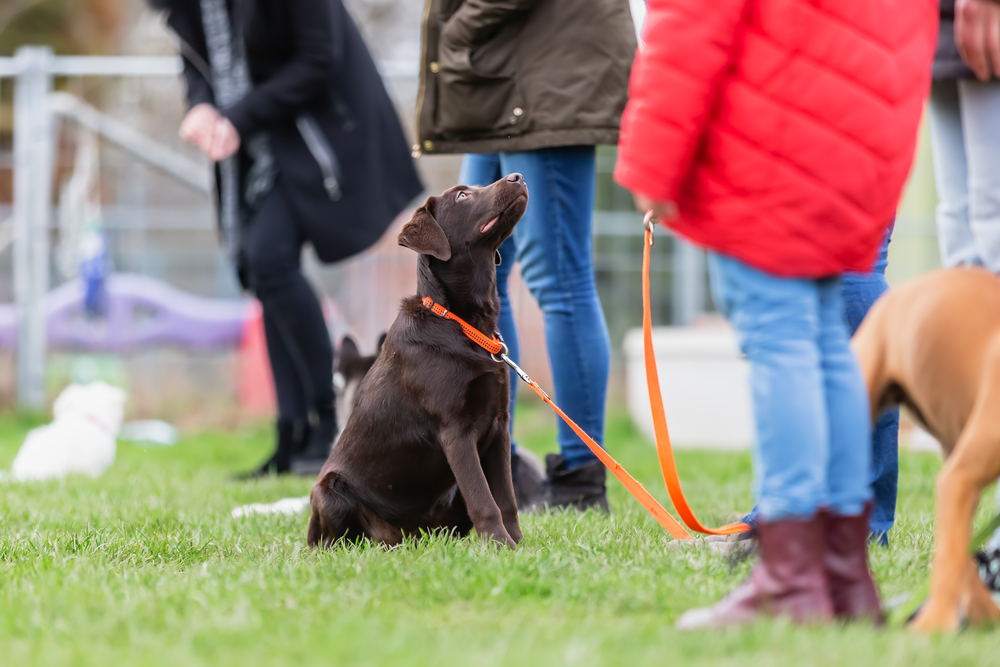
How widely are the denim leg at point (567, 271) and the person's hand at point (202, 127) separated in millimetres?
1839

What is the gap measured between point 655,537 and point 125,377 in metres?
5.89

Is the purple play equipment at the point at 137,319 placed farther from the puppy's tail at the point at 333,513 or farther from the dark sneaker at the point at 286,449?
the puppy's tail at the point at 333,513

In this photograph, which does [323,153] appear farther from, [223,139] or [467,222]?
[467,222]

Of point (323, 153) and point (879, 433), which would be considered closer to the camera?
point (879, 433)

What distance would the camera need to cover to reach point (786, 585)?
75.9 inches

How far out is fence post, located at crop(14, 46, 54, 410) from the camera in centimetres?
745

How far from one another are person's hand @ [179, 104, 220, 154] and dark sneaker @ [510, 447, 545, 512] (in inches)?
84.5

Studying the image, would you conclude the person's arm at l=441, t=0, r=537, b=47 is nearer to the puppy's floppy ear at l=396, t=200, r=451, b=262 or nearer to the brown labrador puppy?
the brown labrador puppy

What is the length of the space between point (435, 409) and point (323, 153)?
239cm

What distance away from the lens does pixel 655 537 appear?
2963 mm

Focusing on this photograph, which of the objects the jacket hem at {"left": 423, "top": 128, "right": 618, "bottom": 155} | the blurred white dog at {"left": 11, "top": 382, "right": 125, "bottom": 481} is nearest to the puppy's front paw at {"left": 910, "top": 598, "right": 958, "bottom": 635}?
the jacket hem at {"left": 423, "top": 128, "right": 618, "bottom": 155}

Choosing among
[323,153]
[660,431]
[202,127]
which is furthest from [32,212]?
[660,431]

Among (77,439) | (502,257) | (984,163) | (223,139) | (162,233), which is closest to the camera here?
(984,163)

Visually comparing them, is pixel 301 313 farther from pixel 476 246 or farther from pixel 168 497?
pixel 476 246
